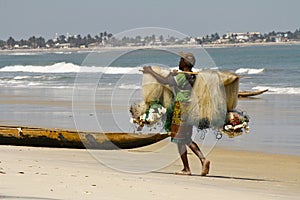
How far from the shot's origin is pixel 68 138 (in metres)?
11.7

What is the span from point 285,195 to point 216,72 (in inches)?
70.9

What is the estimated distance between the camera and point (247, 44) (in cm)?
14275

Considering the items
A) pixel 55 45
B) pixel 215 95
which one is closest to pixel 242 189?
pixel 215 95

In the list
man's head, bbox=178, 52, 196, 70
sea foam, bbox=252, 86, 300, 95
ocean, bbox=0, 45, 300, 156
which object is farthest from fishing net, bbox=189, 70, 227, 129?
sea foam, bbox=252, 86, 300, 95

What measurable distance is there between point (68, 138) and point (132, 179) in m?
3.10

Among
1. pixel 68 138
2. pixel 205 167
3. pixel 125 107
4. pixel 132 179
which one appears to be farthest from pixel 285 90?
pixel 132 179

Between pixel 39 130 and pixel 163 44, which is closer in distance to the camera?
pixel 163 44

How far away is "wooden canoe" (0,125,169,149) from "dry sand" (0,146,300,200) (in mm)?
143

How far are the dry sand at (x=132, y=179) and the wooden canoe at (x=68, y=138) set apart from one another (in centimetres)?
14

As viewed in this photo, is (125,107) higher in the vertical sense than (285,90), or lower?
higher

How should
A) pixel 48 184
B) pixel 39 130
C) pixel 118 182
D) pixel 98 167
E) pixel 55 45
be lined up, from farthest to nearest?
pixel 55 45
pixel 39 130
pixel 98 167
pixel 118 182
pixel 48 184

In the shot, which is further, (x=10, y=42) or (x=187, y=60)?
(x=10, y=42)

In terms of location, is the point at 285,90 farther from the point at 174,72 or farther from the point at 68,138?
the point at 174,72

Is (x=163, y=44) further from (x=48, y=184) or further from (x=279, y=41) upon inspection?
(x=279, y=41)
